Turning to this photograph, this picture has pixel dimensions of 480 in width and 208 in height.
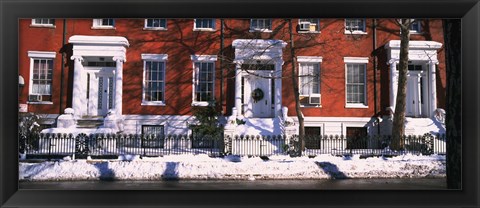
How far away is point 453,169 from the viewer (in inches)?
231

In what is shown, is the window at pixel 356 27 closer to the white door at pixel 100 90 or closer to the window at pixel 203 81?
the window at pixel 203 81

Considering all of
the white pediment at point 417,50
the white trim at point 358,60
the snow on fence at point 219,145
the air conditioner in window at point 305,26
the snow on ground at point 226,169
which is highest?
the air conditioner in window at point 305,26

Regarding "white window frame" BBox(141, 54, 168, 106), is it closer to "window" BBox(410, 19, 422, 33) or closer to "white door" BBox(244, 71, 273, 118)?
"white door" BBox(244, 71, 273, 118)

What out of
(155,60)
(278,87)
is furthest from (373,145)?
(155,60)

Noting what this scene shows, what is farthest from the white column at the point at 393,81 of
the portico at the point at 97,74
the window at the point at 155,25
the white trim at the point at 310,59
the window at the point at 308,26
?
the portico at the point at 97,74

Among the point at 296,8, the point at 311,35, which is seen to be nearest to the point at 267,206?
the point at 296,8

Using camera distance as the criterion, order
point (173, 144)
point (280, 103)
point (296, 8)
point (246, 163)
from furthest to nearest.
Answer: point (280, 103), point (173, 144), point (246, 163), point (296, 8)

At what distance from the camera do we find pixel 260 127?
13.7 metres

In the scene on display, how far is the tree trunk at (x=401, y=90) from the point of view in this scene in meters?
12.6

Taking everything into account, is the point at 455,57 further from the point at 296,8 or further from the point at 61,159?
the point at 61,159

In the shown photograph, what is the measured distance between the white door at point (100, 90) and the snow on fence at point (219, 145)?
2.41 meters

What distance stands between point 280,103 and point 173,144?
4454 millimetres

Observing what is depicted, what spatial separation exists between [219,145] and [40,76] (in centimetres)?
773

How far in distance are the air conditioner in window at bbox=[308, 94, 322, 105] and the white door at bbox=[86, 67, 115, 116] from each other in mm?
7630
